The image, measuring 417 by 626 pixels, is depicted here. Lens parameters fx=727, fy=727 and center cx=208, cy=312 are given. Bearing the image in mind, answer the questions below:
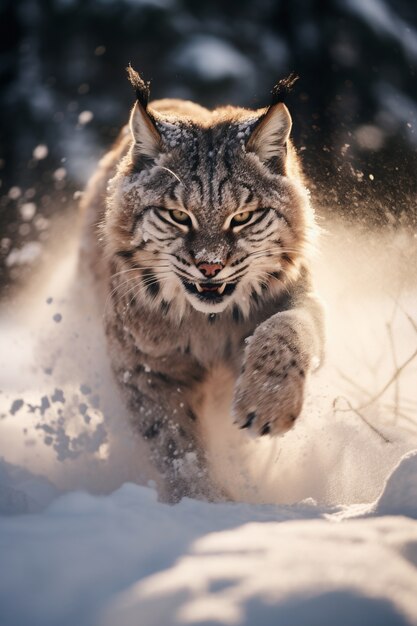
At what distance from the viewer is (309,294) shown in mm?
3574

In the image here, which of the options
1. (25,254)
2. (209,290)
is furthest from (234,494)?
(25,254)

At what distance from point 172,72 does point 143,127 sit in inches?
203

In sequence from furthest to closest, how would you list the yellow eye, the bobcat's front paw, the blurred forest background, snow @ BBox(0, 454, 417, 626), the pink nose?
the blurred forest background < the yellow eye < the pink nose < the bobcat's front paw < snow @ BBox(0, 454, 417, 626)

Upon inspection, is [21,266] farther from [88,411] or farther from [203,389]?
[203,389]

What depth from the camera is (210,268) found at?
122 inches

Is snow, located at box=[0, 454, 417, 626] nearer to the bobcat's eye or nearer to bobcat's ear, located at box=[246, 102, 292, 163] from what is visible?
the bobcat's eye

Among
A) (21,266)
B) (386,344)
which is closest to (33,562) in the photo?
(386,344)

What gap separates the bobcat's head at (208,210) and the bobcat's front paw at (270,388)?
354mm

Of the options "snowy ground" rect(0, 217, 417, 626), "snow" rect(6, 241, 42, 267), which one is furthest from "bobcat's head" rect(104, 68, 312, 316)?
"snow" rect(6, 241, 42, 267)

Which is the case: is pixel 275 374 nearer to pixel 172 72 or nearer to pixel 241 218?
pixel 241 218

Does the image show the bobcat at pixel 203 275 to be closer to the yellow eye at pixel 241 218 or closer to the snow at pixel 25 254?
the yellow eye at pixel 241 218

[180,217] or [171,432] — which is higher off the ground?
[180,217]

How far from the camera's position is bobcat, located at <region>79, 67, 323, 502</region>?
3.13 meters

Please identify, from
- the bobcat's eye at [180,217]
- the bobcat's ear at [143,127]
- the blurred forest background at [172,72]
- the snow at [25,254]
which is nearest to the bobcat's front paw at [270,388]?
the bobcat's eye at [180,217]
